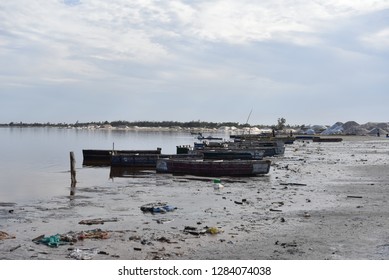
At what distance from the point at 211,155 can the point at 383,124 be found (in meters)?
156

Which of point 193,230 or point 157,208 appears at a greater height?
point 157,208

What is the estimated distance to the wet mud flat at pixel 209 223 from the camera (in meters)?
13.1

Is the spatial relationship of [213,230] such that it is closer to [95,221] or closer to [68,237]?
[68,237]

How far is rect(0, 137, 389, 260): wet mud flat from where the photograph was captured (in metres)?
13.1

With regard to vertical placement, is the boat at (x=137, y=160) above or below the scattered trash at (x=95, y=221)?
above

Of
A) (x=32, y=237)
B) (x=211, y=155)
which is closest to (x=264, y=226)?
(x=32, y=237)

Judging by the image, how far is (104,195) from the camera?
84.7 feet

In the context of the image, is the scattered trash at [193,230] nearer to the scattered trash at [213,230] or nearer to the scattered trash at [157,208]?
the scattered trash at [213,230]

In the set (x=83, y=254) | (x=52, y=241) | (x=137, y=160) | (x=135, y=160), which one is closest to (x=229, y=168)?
(x=137, y=160)

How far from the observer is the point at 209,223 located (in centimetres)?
1723

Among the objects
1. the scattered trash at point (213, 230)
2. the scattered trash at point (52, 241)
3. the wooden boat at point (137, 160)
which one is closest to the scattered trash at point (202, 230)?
the scattered trash at point (213, 230)

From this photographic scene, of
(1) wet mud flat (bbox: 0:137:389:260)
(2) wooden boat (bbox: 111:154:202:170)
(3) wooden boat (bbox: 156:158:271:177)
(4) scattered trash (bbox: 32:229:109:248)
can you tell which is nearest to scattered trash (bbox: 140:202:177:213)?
(1) wet mud flat (bbox: 0:137:389:260)

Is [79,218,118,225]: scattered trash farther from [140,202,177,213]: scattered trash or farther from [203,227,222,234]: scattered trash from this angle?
[203,227,222,234]: scattered trash

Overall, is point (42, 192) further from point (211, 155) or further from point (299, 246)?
point (211, 155)
